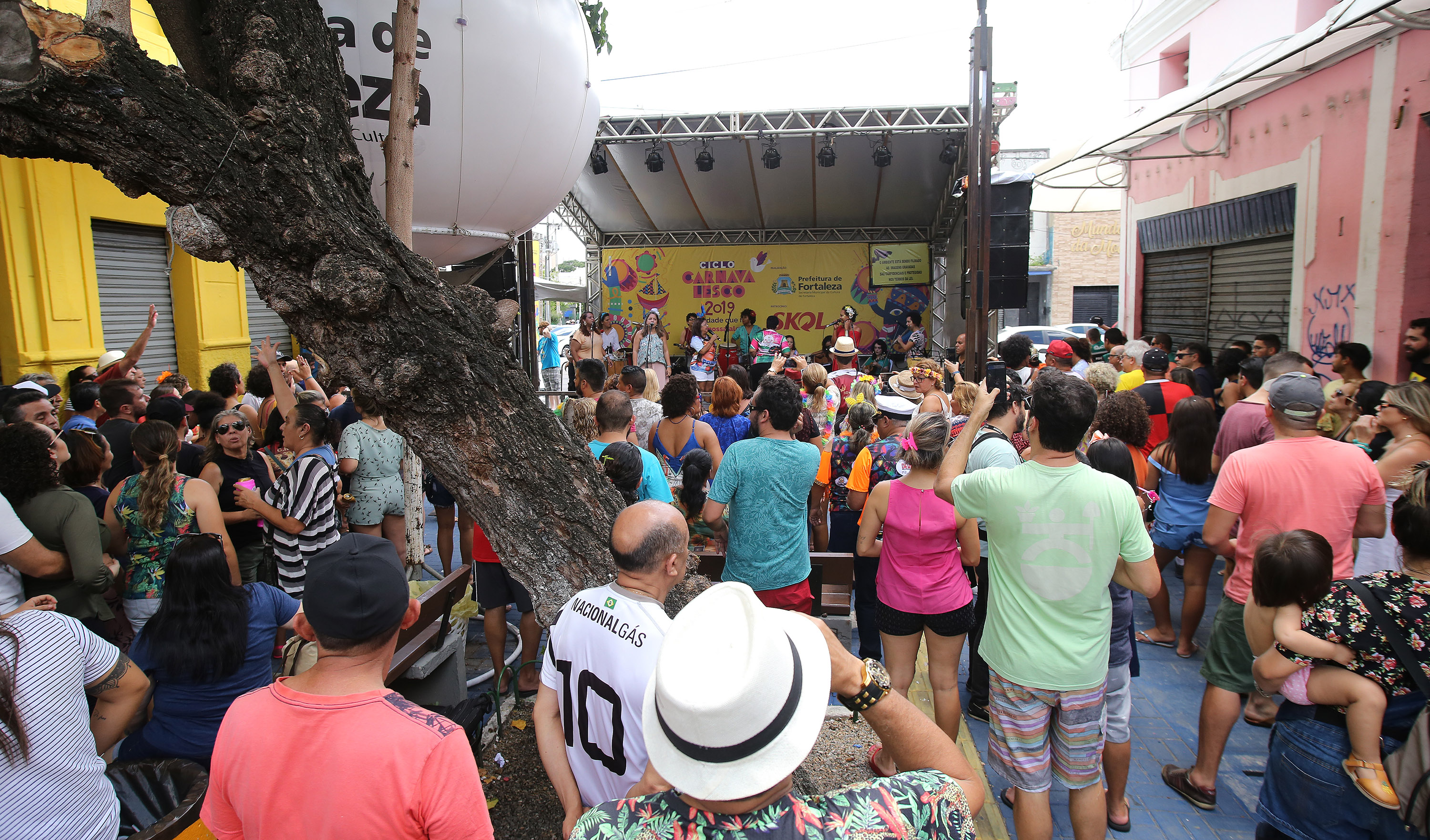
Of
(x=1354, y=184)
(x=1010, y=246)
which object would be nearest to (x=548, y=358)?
(x=1010, y=246)

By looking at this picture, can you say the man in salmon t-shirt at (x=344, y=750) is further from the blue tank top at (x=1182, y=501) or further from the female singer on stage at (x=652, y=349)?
the female singer on stage at (x=652, y=349)

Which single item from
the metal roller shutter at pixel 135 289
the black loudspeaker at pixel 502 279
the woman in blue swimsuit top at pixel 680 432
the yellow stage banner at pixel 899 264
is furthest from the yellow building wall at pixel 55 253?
the yellow stage banner at pixel 899 264

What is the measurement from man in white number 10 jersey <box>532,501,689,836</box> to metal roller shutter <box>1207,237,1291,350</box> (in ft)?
30.1

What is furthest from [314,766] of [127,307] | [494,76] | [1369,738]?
[127,307]

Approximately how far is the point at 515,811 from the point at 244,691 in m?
1.11

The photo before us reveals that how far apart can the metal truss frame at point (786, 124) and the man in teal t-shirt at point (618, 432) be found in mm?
9663

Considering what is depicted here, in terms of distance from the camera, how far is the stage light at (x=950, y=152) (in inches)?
504

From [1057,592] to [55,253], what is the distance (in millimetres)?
8788

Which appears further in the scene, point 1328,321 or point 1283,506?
point 1328,321

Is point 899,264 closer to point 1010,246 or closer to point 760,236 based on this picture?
point 760,236

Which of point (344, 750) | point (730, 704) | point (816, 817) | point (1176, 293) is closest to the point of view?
point (730, 704)

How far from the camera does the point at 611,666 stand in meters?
1.87

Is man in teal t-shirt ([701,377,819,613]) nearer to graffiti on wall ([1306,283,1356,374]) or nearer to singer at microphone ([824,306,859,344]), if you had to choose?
graffiti on wall ([1306,283,1356,374])

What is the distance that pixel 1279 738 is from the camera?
238 centimetres
